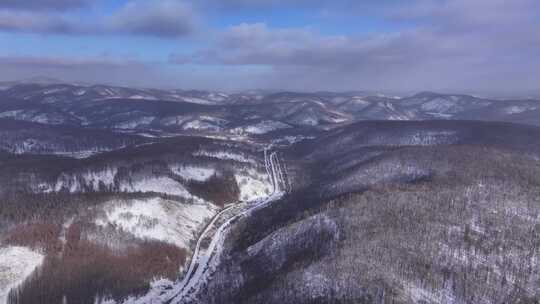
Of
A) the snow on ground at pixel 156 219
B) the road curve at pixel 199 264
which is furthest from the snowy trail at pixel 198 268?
the snow on ground at pixel 156 219

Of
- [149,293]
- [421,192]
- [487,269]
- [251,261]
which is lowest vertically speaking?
[149,293]

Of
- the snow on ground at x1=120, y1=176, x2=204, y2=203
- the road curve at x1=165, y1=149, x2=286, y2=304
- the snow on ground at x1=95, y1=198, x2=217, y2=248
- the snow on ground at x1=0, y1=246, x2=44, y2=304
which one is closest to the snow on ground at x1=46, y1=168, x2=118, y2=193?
the snow on ground at x1=120, y1=176, x2=204, y2=203

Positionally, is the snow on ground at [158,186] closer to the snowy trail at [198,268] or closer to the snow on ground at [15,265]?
the snowy trail at [198,268]

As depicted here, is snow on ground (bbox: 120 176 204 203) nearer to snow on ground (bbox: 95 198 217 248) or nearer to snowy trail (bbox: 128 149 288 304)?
snowy trail (bbox: 128 149 288 304)

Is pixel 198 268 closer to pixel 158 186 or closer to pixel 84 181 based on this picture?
pixel 158 186

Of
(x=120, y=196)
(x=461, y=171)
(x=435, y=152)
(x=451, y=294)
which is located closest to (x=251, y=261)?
(x=451, y=294)

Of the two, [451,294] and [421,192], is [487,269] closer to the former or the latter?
[451,294]
